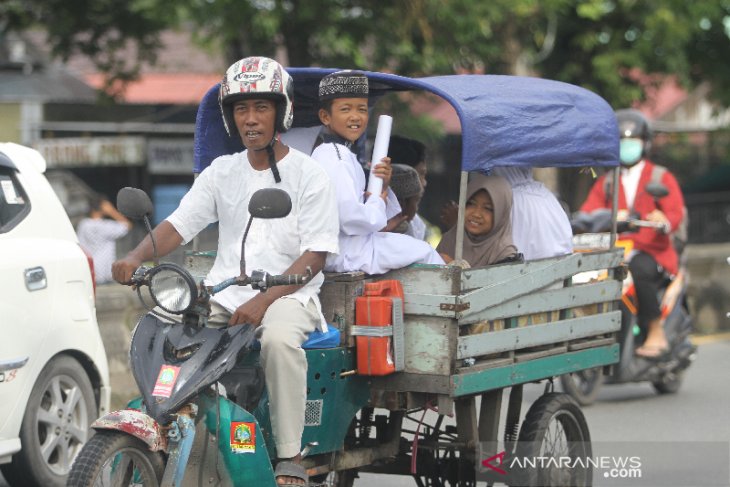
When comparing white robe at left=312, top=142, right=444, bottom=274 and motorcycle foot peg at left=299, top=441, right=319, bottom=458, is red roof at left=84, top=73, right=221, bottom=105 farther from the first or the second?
motorcycle foot peg at left=299, top=441, right=319, bottom=458

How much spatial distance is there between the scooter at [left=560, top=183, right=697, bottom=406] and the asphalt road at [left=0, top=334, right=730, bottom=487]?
16 centimetres

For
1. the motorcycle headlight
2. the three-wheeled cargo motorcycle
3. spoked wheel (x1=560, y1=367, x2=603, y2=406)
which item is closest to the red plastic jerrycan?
the three-wheeled cargo motorcycle

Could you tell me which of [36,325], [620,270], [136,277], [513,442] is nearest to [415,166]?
[620,270]

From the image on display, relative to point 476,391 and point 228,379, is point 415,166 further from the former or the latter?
point 228,379

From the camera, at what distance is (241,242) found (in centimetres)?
526

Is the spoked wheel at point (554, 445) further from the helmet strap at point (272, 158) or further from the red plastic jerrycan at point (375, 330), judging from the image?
the helmet strap at point (272, 158)

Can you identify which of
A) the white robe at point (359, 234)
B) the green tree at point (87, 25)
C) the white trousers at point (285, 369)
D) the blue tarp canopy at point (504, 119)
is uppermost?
the green tree at point (87, 25)

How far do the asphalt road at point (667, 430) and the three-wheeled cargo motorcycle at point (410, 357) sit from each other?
3.21 feet

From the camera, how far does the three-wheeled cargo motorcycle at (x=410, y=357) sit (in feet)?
16.3

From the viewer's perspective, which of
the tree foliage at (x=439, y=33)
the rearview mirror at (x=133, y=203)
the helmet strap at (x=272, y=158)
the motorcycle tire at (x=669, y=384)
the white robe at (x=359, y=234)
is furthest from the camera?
the tree foliage at (x=439, y=33)

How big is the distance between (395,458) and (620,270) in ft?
5.57

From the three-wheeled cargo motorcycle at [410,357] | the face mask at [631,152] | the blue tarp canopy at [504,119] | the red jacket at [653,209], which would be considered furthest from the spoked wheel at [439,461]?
the face mask at [631,152]

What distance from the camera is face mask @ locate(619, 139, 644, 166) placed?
A: 10602mm

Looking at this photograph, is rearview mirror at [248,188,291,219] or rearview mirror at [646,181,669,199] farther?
rearview mirror at [646,181,669,199]
